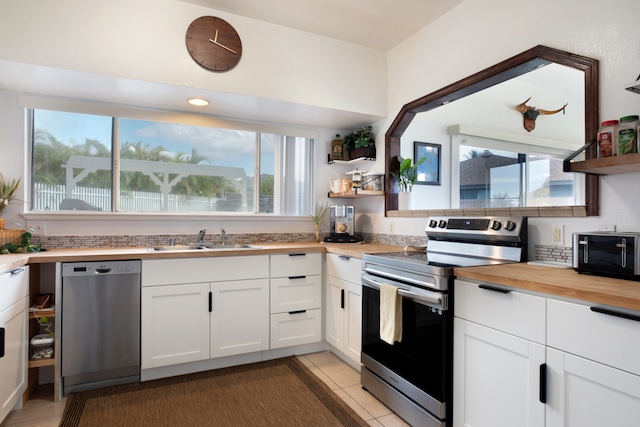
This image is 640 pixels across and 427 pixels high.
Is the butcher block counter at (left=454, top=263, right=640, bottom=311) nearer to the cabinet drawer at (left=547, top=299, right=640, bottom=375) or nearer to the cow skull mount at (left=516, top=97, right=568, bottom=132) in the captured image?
the cabinet drawer at (left=547, top=299, right=640, bottom=375)

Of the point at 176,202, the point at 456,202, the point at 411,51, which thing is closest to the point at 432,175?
the point at 456,202

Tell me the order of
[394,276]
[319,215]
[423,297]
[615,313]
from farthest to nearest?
[319,215] < [394,276] < [423,297] < [615,313]

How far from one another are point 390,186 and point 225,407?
84.8 inches

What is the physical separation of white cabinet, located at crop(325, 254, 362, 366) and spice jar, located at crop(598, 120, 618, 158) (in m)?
1.53

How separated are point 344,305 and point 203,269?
3.57 ft

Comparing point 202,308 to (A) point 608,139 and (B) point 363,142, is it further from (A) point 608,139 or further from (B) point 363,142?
(A) point 608,139

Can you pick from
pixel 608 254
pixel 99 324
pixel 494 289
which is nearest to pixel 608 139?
pixel 608 254

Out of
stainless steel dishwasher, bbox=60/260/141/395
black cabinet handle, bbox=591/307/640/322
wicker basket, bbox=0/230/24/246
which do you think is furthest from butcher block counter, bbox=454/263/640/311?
wicker basket, bbox=0/230/24/246

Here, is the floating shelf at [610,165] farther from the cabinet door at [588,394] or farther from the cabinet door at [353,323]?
the cabinet door at [353,323]

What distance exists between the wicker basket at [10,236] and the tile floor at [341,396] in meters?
1.01

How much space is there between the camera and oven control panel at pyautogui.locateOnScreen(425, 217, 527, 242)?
203cm

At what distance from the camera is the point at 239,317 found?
2.76 meters

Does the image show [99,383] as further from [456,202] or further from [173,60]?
[456,202]

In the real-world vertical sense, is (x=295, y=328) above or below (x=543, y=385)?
below
